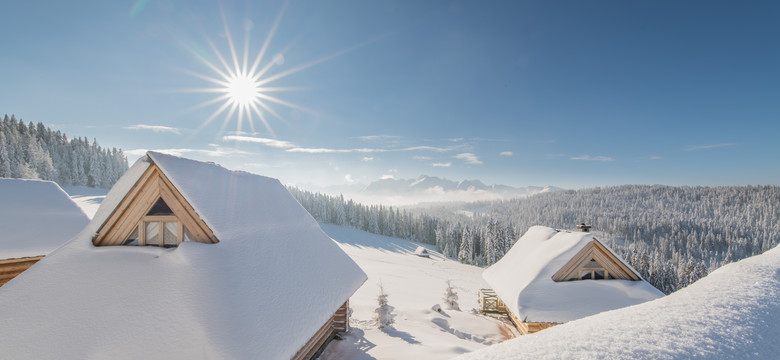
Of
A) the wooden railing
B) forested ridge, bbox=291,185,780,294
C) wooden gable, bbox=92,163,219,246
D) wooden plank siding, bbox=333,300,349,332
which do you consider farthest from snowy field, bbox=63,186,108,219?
the wooden railing

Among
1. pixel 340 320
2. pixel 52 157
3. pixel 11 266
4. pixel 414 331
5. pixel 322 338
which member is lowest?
pixel 414 331

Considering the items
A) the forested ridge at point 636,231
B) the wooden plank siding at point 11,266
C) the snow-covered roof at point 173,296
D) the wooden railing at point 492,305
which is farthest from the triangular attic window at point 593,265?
the forested ridge at point 636,231

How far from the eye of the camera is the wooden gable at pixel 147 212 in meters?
6.97

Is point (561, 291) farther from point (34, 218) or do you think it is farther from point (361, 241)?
point (361, 241)

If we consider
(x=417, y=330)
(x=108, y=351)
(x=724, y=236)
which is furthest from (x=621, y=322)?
(x=724, y=236)

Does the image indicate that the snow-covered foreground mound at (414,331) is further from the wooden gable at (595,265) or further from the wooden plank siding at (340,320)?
the wooden gable at (595,265)

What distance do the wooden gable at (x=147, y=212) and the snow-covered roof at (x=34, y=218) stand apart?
858 cm

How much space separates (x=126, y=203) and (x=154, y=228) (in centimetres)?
91

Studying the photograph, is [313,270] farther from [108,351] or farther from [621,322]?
[621,322]

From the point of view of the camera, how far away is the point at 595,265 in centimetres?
1273

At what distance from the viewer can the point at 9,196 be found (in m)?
12.3

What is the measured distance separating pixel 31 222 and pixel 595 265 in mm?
24709

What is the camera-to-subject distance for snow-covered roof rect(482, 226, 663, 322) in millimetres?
11477

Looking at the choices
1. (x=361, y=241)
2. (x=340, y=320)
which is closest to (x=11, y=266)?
(x=340, y=320)
